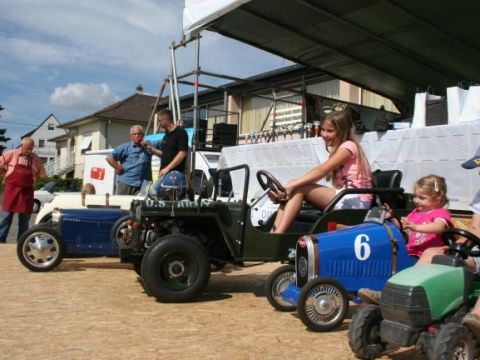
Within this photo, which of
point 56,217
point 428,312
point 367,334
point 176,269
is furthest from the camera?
point 56,217

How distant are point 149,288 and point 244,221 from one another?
992 millimetres

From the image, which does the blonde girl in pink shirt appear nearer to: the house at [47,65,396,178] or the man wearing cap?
the man wearing cap

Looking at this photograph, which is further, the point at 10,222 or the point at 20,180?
the point at 10,222

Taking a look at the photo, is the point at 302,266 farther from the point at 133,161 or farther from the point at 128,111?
the point at 128,111

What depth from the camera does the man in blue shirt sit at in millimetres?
7359

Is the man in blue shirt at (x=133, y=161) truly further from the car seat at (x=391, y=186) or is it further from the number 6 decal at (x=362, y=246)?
the number 6 decal at (x=362, y=246)

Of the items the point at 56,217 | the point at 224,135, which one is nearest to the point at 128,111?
the point at 224,135

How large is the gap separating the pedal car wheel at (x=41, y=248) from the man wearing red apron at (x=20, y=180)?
228cm

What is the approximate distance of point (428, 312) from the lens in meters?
2.82

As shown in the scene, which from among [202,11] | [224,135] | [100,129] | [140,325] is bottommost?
[140,325]

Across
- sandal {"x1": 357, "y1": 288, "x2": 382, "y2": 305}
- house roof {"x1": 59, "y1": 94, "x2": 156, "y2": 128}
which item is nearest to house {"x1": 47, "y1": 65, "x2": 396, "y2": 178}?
house roof {"x1": 59, "y1": 94, "x2": 156, "y2": 128}

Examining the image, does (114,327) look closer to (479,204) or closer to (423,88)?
(479,204)

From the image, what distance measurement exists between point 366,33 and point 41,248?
6275 mm

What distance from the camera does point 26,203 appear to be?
27.6ft
